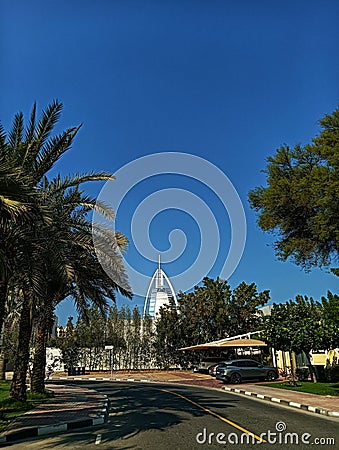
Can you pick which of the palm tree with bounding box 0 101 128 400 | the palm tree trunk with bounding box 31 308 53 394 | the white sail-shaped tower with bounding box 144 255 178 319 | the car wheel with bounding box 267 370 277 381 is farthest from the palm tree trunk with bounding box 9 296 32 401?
the white sail-shaped tower with bounding box 144 255 178 319

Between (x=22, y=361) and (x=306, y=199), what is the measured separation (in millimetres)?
15390

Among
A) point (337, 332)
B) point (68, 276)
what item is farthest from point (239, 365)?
point (68, 276)

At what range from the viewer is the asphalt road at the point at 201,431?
31.0 ft

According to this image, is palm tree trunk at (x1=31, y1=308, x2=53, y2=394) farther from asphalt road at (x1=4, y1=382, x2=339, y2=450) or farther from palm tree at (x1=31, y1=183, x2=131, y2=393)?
asphalt road at (x1=4, y1=382, x2=339, y2=450)

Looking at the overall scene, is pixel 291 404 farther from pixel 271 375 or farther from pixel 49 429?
pixel 271 375

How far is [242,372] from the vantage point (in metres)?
31.5

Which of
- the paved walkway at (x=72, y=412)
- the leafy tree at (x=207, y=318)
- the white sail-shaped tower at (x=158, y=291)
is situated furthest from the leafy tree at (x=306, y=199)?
the white sail-shaped tower at (x=158, y=291)

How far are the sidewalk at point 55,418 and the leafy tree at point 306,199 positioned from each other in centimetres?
1294

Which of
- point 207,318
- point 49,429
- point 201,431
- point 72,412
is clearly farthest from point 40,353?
point 207,318

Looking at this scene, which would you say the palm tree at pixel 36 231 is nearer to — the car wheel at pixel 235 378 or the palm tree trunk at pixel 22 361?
the palm tree trunk at pixel 22 361

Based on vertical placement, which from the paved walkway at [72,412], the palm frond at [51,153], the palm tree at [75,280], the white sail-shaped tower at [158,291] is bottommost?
the paved walkway at [72,412]

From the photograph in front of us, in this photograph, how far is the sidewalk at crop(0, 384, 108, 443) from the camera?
1130 cm

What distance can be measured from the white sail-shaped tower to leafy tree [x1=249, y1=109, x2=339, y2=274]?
39.3 metres

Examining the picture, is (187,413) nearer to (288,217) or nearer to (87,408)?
(87,408)
